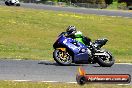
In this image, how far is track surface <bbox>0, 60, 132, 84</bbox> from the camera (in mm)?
12805

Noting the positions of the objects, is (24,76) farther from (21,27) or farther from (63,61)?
(21,27)

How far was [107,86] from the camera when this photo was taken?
11328 mm

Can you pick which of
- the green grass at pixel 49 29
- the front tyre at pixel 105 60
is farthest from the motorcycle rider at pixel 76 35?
the green grass at pixel 49 29

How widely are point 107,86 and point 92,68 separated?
14.0 feet

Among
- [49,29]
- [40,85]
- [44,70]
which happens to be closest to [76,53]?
[44,70]

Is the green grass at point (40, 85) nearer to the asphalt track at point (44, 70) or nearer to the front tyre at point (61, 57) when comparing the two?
the asphalt track at point (44, 70)

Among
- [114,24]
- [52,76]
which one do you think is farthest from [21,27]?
[52,76]

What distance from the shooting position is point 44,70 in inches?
567

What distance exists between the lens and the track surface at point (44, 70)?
12.8m

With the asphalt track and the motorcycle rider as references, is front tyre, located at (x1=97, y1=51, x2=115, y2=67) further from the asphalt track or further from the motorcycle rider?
the motorcycle rider

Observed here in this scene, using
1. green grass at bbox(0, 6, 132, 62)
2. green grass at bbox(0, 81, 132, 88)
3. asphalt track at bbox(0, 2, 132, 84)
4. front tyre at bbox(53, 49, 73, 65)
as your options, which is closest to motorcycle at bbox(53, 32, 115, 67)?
front tyre at bbox(53, 49, 73, 65)

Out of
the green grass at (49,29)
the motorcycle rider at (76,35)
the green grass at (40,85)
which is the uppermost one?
the motorcycle rider at (76,35)

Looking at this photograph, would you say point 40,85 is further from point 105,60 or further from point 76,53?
A: point 105,60

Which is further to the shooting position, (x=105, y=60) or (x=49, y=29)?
(x=49, y=29)
